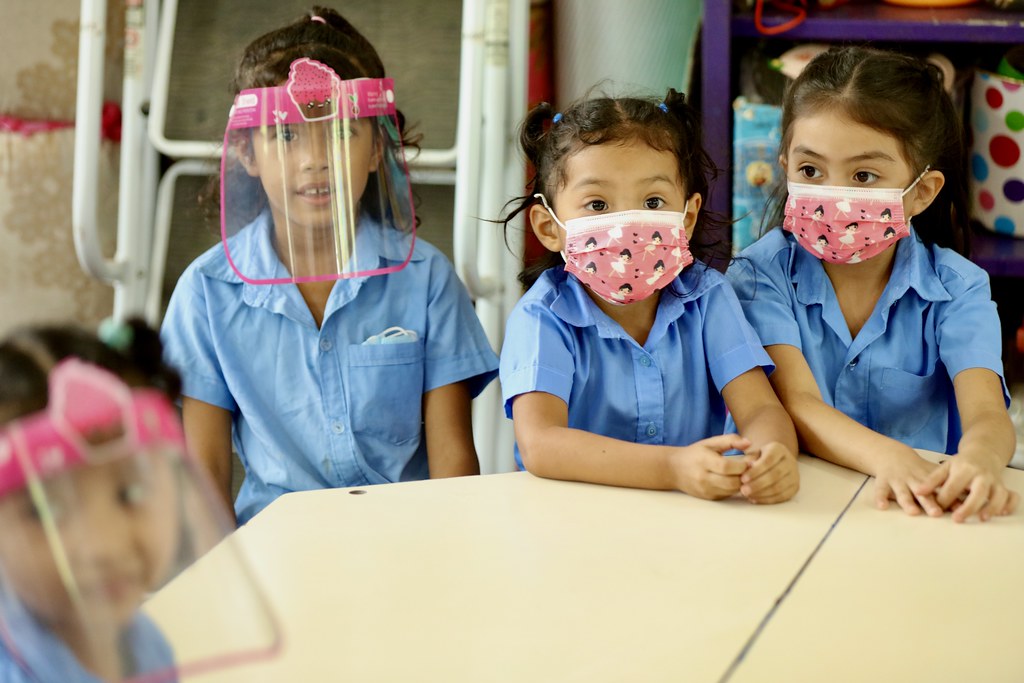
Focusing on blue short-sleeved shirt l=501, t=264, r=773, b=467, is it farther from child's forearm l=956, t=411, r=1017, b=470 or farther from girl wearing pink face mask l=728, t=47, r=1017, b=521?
child's forearm l=956, t=411, r=1017, b=470

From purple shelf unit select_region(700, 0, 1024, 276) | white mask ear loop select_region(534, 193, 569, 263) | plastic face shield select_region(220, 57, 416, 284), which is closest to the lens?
plastic face shield select_region(220, 57, 416, 284)

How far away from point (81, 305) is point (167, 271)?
376mm

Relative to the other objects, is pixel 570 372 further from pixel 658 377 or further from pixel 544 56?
pixel 544 56

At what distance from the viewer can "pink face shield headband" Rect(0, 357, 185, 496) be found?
1.38 ft

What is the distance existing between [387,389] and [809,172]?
621 millimetres

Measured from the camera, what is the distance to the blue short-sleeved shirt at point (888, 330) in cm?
138

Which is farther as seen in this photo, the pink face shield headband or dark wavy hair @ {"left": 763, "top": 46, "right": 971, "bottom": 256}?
dark wavy hair @ {"left": 763, "top": 46, "right": 971, "bottom": 256}

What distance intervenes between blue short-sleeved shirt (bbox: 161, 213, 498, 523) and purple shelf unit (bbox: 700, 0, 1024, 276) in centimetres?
70

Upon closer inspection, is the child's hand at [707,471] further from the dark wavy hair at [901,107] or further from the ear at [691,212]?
the dark wavy hair at [901,107]

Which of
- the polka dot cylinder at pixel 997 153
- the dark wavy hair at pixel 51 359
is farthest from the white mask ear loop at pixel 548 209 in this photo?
the polka dot cylinder at pixel 997 153

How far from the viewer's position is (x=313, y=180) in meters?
1.21

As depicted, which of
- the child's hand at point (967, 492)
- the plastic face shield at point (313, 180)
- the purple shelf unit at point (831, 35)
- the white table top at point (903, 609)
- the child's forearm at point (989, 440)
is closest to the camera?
the white table top at point (903, 609)

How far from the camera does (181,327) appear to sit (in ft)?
4.59

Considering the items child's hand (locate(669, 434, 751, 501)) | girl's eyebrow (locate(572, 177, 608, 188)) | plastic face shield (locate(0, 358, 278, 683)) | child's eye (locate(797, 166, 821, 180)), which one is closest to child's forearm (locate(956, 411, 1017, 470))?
child's hand (locate(669, 434, 751, 501))
